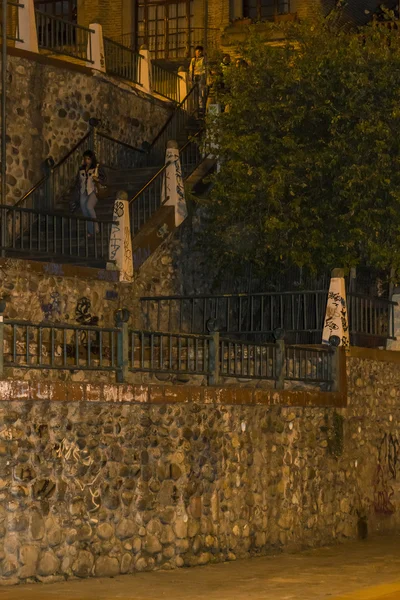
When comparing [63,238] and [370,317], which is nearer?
[63,238]

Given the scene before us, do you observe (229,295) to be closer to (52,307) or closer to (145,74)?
(52,307)

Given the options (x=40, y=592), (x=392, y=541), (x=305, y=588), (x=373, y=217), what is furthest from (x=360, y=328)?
(x=40, y=592)

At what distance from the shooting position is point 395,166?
78.9ft

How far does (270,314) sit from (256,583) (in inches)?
309

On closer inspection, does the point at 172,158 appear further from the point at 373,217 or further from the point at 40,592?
the point at 40,592

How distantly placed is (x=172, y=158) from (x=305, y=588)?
1125cm

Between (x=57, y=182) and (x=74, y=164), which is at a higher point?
(x=74, y=164)

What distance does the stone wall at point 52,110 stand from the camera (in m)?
26.1

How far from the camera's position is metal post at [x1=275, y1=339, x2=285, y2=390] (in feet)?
64.8

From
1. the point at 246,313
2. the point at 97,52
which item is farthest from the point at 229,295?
the point at 97,52

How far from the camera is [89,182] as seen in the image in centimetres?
2528

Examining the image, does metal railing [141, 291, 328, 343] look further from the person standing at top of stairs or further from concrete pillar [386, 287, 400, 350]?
the person standing at top of stairs

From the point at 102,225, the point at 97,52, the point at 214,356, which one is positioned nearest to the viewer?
the point at 214,356

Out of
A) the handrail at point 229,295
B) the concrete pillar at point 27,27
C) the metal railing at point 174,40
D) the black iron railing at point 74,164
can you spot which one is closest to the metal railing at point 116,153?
the black iron railing at point 74,164
